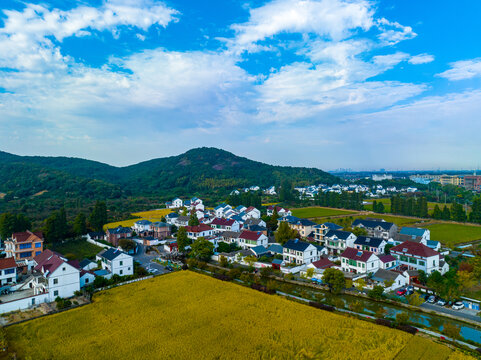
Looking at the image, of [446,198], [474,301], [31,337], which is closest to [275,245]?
[474,301]

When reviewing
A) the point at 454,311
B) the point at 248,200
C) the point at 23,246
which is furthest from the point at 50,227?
the point at 248,200

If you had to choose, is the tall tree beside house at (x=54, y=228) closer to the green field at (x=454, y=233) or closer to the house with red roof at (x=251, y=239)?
the house with red roof at (x=251, y=239)

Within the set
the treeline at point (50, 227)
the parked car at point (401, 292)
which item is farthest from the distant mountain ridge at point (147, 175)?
the parked car at point (401, 292)

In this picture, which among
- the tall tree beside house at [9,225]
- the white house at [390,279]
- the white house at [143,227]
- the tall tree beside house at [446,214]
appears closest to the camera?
the white house at [390,279]

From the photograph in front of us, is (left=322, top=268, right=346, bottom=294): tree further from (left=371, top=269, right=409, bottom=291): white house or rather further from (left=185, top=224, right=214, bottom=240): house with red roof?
(left=185, top=224, right=214, bottom=240): house with red roof

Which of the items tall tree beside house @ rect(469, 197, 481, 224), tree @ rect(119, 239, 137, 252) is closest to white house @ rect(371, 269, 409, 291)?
tree @ rect(119, 239, 137, 252)

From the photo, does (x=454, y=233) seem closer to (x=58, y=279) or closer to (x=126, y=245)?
(x=126, y=245)
